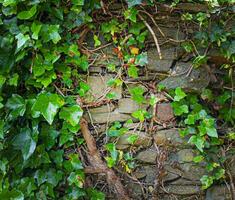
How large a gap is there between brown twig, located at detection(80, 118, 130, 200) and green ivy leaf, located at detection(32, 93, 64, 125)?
20 cm

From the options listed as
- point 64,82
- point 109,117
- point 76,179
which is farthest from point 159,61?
point 76,179

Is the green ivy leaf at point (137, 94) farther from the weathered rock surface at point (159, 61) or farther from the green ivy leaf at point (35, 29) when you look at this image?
the green ivy leaf at point (35, 29)

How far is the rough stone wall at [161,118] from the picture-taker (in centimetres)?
183

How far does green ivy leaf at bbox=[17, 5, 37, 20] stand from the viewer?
1.66 meters

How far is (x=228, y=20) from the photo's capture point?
1844 mm

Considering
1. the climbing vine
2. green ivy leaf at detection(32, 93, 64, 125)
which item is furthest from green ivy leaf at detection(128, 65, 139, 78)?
green ivy leaf at detection(32, 93, 64, 125)

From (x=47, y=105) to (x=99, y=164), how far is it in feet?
1.29

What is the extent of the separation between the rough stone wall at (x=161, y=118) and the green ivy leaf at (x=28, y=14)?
0.32 m

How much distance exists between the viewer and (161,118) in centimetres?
185

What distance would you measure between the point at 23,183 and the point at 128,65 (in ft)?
2.40

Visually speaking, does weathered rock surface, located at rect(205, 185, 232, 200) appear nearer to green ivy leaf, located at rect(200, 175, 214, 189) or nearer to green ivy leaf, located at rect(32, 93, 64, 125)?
green ivy leaf, located at rect(200, 175, 214, 189)

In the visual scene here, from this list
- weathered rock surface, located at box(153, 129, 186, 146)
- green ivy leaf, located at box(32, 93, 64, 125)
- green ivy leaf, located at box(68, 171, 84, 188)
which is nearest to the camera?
green ivy leaf, located at box(32, 93, 64, 125)

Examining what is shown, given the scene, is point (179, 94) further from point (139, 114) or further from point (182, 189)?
point (182, 189)

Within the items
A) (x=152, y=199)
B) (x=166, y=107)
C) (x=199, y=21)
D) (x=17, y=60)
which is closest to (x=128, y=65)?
(x=166, y=107)
